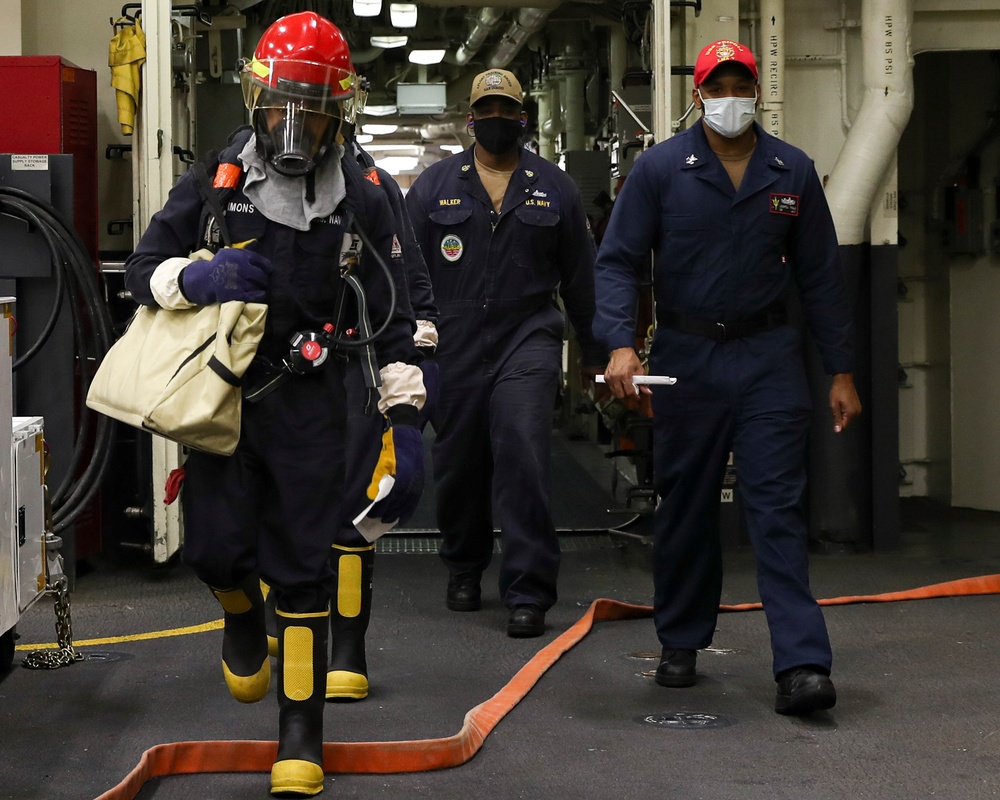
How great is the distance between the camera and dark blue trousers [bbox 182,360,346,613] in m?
3.38

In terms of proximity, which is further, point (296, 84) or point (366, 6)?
point (366, 6)

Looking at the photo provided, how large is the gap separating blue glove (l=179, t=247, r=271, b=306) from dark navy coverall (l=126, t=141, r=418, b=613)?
3.5 inches

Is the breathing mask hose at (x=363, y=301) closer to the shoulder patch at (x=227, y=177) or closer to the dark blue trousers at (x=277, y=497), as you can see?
the dark blue trousers at (x=277, y=497)

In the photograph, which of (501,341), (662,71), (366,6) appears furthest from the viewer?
(366,6)

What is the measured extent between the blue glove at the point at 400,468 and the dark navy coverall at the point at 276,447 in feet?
0.43

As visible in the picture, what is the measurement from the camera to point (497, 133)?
18.3 feet

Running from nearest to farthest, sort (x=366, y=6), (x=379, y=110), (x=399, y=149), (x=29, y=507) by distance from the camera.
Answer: (x=29, y=507)
(x=366, y=6)
(x=379, y=110)
(x=399, y=149)

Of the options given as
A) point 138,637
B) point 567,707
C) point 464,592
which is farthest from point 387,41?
point 567,707

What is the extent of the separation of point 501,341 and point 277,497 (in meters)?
2.24

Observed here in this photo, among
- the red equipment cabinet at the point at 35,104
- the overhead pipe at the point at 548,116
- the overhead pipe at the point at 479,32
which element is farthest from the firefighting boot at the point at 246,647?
the overhead pipe at the point at 548,116

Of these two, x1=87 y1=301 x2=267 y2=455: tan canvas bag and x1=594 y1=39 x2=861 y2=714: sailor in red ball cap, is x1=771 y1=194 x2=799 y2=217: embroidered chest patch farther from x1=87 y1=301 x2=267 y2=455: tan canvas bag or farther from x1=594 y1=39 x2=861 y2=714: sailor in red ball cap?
x1=87 y1=301 x2=267 y2=455: tan canvas bag

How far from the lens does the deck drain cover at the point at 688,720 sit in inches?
157

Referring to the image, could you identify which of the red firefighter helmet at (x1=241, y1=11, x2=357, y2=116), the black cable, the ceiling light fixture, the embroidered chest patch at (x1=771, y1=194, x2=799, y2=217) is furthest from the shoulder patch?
the ceiling light fixture

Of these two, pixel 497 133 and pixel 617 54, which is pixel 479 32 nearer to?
pixel 617 54
